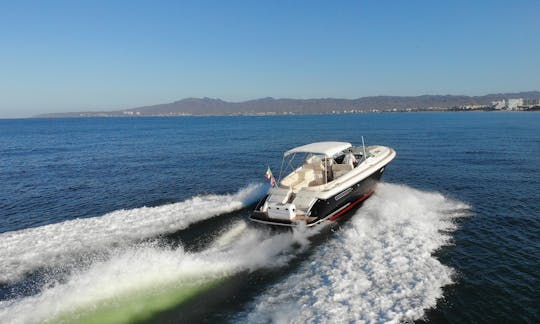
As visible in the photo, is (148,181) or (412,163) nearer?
(148,181)

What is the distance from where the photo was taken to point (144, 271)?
30.5 feet

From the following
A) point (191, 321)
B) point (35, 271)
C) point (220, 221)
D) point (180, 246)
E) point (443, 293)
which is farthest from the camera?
point (220, 221)

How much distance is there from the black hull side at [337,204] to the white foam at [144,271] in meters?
0.58

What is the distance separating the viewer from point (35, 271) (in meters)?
9.86

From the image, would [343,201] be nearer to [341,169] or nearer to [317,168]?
[341,169]

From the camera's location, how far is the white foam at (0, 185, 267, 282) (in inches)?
412

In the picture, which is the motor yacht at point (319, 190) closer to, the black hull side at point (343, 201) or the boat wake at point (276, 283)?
the black hull side at point (343, 201)

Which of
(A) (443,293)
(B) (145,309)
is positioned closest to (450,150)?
(A) (443,293)

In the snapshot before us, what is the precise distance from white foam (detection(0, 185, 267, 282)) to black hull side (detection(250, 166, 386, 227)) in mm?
3028

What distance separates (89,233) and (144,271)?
4623 mm

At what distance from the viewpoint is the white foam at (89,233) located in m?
10.5

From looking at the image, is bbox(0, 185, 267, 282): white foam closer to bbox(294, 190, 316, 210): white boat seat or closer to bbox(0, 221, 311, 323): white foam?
bbox(0, 221, 311, 323): white foam

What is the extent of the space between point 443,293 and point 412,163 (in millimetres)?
20571

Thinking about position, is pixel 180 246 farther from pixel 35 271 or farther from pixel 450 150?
pixel 450 150
